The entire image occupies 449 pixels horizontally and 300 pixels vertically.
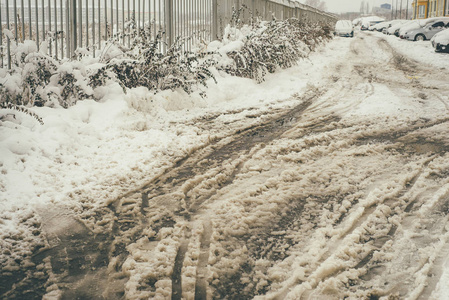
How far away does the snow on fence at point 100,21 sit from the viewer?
18.6 feet

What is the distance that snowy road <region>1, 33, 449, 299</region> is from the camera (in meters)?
2.12

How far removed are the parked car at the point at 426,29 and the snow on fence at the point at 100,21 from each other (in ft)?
63.4

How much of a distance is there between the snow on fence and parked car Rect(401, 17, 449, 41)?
760 inches

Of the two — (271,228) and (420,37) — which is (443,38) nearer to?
(420,37)

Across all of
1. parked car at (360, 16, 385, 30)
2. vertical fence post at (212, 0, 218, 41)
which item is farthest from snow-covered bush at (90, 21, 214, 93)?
parked car at (360, 16, 385, 30)

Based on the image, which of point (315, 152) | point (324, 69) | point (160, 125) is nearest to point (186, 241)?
point (315, 152)

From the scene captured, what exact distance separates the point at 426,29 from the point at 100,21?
27.8 meters

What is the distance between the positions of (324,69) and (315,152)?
823cm

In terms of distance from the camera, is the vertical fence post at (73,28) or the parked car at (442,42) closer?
the vertical fence post at (73,28)

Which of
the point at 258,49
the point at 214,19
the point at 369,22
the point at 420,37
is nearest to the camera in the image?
the point at 258,49

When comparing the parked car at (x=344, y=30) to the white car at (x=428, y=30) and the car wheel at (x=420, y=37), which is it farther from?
the car wheel at (x=420, y=37)

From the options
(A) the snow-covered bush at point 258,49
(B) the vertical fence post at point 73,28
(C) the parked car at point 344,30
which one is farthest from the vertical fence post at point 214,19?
(C) the parked car at point 344,30

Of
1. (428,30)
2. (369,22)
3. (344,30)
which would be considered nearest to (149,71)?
(428,30)

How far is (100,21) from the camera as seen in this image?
7.01 meters
